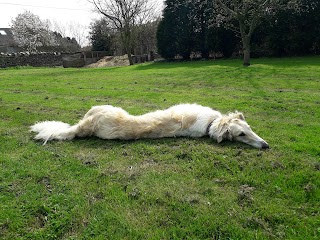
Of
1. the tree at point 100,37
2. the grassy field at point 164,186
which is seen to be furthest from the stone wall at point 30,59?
the grassy field at point 164,186

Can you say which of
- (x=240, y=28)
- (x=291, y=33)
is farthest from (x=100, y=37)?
(x=291, y=33)

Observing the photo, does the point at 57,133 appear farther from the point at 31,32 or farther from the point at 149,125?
the point at 31,32

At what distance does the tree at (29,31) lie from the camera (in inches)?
2031

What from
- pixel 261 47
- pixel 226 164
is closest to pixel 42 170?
pixel 226 164

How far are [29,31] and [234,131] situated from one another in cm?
5622

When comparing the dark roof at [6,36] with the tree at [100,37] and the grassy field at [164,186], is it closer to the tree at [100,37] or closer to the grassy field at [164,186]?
the tree at [100,37]

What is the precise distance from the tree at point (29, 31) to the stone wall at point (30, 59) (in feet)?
48.1

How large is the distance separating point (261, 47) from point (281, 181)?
25.5 meters

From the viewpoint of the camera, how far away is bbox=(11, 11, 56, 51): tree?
51.6 metres

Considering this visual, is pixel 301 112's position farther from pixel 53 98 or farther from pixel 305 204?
pixel 53 98

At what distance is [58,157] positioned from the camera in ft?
16.8

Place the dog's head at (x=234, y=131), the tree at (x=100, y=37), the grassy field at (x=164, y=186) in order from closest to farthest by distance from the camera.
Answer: the grassy field at (x=164, y=186), the dog's head at (x=234, y=131), the tree at (x=100, y=37)

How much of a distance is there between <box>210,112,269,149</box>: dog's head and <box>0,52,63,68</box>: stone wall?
3449 cm

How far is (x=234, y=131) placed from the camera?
17.9ft
